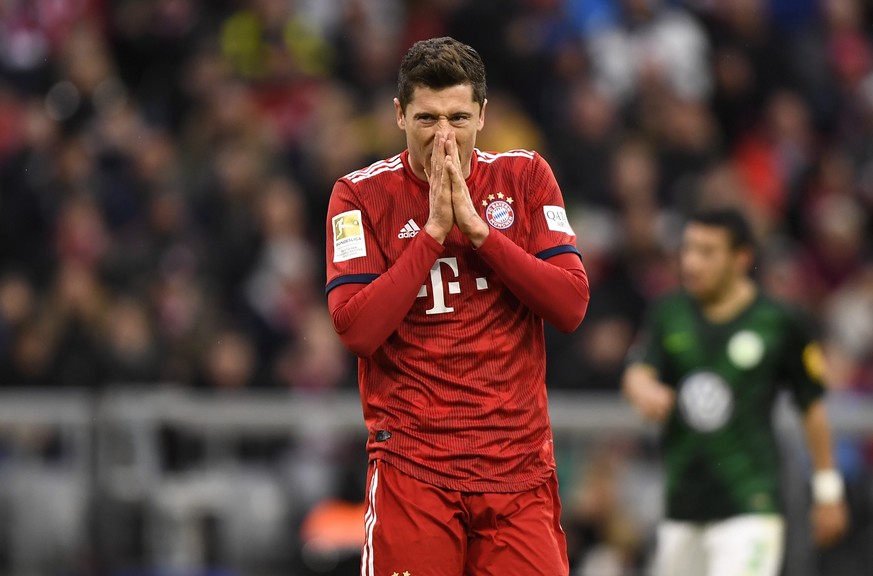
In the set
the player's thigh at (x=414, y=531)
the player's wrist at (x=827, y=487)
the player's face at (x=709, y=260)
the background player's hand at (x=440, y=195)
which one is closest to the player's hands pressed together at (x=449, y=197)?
the background player's hand at (x=440, y=195)

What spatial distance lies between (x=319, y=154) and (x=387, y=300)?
871cm

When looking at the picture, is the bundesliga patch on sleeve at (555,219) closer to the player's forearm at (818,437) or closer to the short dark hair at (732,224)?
the short dark hair at (732,224)

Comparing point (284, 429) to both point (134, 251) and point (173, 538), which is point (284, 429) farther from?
point (134, 251)

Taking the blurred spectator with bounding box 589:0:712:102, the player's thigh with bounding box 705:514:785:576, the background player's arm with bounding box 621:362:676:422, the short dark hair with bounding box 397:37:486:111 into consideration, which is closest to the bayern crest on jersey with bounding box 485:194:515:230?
the short dark hair with bounding box 397:37:486:111

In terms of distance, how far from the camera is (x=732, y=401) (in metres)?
7.94

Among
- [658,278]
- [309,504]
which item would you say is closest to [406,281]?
[309,504]

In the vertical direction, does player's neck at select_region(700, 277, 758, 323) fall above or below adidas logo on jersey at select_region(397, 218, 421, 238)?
below

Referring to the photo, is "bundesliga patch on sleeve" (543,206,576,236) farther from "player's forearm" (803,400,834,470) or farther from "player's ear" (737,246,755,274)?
"player's forearm" (803,400,834,470)

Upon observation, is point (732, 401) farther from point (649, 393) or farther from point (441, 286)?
point (441, 286)

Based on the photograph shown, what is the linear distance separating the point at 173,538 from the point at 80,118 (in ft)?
17.0

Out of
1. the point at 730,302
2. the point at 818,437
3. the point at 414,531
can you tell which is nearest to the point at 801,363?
the point at 818,437

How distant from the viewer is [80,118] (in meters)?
14.7

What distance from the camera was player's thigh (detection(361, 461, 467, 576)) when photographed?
513cm

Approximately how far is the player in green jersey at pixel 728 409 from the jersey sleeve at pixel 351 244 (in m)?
2.73
